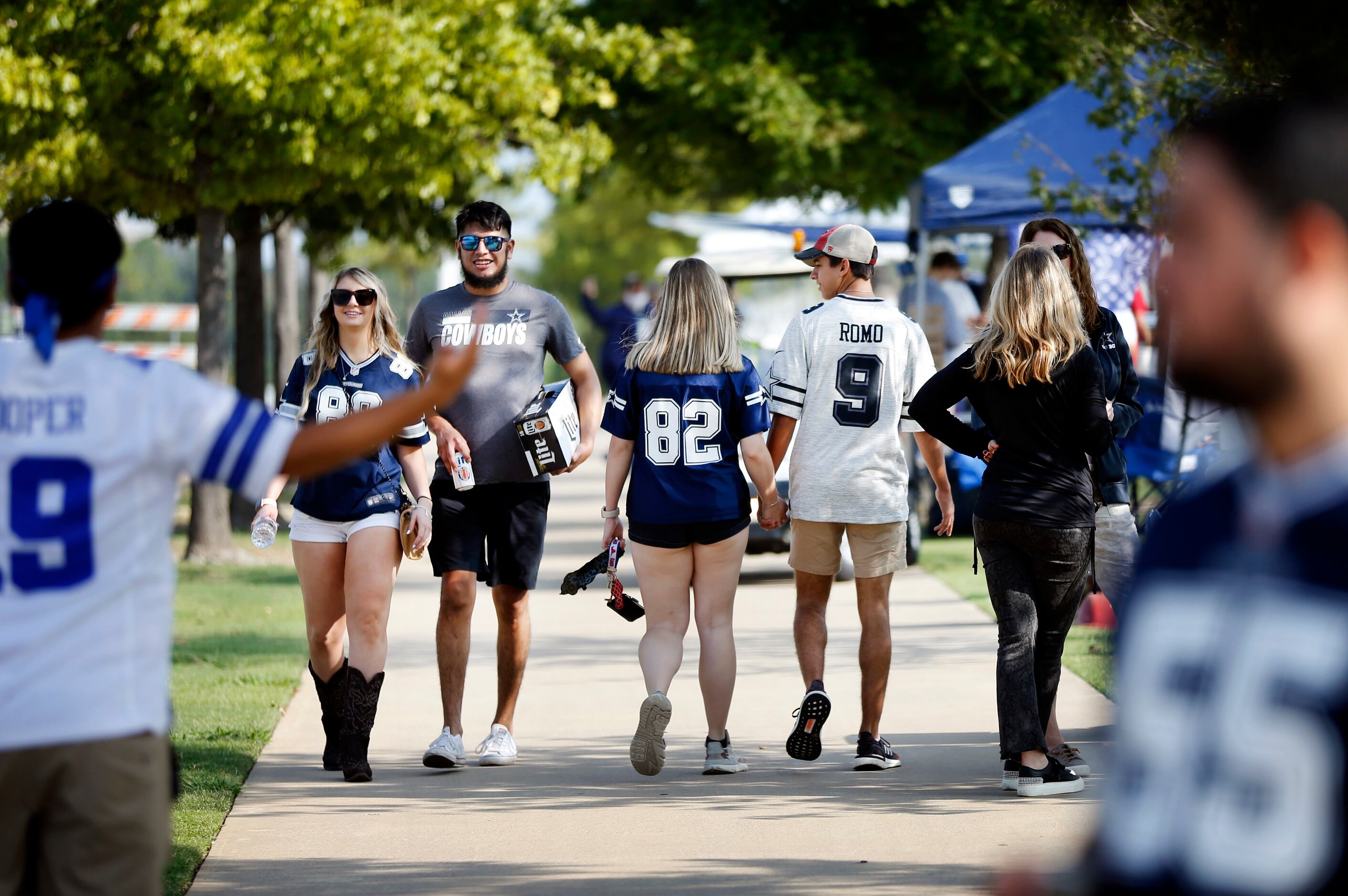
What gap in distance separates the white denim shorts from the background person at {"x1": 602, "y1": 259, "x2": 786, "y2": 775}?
0.95 meters

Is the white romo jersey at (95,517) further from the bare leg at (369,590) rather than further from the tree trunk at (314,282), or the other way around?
the tree trunk at (314,282)

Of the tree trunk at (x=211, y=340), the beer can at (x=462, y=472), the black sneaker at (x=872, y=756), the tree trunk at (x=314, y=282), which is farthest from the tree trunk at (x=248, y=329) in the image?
the black sneaker at (x=872, y=756)

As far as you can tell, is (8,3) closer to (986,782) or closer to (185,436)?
(986,782)

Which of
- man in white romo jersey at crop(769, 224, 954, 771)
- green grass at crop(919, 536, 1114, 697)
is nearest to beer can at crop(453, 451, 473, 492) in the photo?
man in white romo jersey at crop(769, 224, 954, 771)

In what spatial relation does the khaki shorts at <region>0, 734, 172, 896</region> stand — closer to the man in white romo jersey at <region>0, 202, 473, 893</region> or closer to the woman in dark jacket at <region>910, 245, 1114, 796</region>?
the man in white romo jersey at <region>0, 202, 473, 893</region>

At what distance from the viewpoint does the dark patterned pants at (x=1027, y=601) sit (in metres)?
5.90

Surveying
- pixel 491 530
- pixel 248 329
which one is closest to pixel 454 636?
pixel 491 530

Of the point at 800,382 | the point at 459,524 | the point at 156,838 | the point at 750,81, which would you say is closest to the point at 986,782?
the point at 800,382

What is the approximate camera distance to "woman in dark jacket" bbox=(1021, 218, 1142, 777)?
6.11 metres

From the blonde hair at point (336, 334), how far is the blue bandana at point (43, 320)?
3.63 m

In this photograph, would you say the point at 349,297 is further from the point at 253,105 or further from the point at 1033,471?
the point at 253,105

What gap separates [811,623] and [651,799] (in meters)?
1.07

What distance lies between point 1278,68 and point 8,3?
918 cm

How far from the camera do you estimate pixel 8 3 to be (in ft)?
36.5
